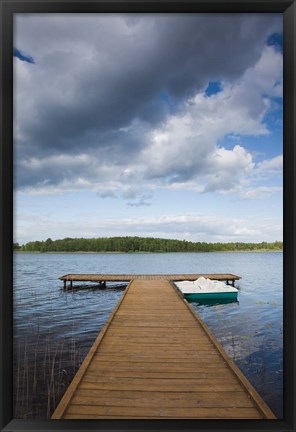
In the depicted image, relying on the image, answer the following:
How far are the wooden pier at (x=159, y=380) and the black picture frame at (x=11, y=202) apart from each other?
2.22 ft

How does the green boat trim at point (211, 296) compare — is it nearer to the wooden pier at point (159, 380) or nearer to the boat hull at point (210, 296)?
the boat hull at point (210, 296)

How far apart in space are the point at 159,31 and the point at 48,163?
21.9 metres

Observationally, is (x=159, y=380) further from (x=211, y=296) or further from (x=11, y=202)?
(x=211, y=296)

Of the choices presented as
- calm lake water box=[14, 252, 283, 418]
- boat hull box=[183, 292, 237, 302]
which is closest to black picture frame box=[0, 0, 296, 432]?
calm lake water box=[14, 252, 283, 418]

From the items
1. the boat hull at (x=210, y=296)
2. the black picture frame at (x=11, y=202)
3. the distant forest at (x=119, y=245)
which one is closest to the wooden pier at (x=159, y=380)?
the black picture frame at (x=11, y=202)

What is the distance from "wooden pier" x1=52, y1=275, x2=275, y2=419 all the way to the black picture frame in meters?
0.68

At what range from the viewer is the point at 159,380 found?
2.57 metres

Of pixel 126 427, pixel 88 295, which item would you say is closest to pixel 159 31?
pixel 126 427

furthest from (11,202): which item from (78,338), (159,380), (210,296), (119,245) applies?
(119,245)

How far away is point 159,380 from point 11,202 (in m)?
1.96

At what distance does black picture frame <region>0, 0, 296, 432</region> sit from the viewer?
1417mm

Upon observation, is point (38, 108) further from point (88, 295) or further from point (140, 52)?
point (88, 295)

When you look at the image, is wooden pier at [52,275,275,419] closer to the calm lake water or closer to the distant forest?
the calm lake water

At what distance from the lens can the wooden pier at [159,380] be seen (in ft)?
6.81
